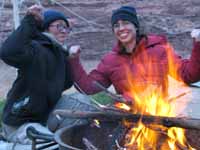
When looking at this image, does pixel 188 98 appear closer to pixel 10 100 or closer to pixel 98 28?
pixel 10 100

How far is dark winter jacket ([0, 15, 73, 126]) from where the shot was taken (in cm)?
426

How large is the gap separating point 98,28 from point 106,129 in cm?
1076

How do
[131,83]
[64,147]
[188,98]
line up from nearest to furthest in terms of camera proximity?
[64,147]
[131,83]
[188,98]

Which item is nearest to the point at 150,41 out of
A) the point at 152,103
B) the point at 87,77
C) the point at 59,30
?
the point at 87,77

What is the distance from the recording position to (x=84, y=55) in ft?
42.5

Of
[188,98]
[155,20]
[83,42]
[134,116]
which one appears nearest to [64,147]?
[134,116]

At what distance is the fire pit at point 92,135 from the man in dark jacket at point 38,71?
54cm

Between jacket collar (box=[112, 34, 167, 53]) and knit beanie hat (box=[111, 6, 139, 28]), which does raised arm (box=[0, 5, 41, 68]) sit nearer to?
knit beanie hat (box=[111, 6, 139, 28])

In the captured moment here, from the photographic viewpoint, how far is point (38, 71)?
437cm

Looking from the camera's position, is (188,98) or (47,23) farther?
(188,98)

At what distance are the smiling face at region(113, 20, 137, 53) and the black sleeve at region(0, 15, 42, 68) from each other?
21.5 inches

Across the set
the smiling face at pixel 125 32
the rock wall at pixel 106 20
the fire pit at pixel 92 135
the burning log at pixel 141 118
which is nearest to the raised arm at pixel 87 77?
the smiling face at pixel 125 32

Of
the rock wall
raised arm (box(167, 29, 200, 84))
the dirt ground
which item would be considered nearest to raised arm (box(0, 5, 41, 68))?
raised arm (box(167, 29, 200, 84))

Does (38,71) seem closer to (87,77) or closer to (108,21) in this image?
(87,77)
